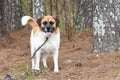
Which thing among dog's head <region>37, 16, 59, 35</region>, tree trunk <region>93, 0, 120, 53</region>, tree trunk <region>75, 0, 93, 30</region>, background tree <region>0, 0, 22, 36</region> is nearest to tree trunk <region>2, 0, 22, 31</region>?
background tree <region>0, 0, 22, 36</region>

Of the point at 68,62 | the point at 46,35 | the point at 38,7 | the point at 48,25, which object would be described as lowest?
the point at 68,62

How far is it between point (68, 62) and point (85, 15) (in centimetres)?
481

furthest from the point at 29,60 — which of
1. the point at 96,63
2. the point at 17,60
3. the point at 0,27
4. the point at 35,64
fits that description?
the point at 0,27

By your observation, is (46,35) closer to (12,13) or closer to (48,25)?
(48,25)

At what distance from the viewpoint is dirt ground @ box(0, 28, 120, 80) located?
8.02 m

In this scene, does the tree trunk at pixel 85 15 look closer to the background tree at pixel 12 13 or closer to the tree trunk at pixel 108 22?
the background tree at pixel 12 13

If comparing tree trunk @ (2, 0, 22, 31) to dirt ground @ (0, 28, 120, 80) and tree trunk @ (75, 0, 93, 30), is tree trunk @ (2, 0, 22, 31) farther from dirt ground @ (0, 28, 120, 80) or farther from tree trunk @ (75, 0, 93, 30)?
tree trunk @ (75, 0, 93, 30)

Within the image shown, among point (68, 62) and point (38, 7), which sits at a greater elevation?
point (38, 7)

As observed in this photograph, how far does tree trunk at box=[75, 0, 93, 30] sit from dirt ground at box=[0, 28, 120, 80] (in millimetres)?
581

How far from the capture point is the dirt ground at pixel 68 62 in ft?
26.3

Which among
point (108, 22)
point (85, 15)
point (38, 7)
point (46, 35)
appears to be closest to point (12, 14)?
point (85, 15)

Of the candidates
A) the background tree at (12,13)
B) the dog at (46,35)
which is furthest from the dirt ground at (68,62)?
the background tree at (12,13)

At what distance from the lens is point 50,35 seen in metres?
8.60

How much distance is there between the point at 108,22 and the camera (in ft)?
31.7
